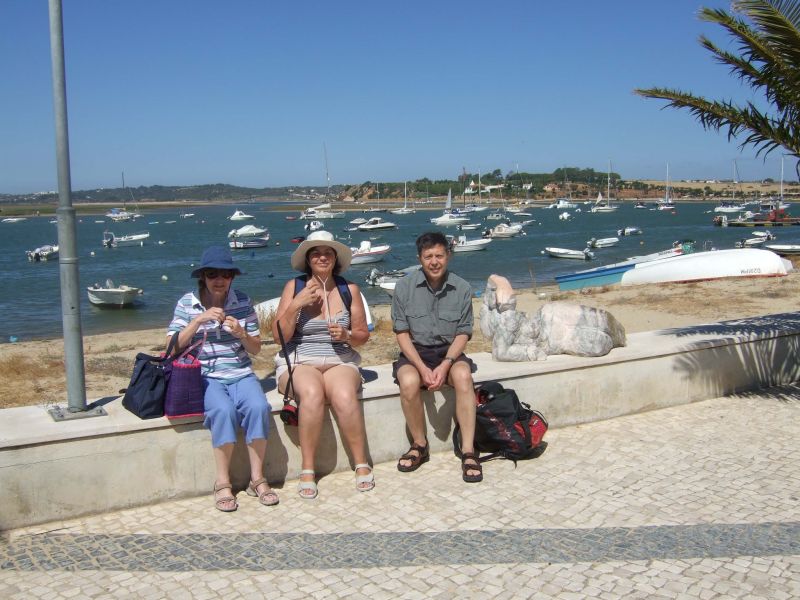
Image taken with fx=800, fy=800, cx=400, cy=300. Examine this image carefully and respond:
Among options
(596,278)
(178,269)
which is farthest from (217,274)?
(178,269)

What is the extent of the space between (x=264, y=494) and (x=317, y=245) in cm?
161

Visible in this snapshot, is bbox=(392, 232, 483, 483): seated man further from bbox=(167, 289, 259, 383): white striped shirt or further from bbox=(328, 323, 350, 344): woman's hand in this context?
bbox=(167, 289, 259, 383): white striped shirt

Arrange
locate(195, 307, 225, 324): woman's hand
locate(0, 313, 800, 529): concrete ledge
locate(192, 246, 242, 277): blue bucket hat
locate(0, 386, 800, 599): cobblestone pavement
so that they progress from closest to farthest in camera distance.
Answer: locate(0, 386, 800, 599): cobblestone pavement → locate(0, 313, 800, 529): concrete ledge → locate(195, 307, 225, 324): woman's hand → locate(192, 246, 242, 277): blue bucket hat

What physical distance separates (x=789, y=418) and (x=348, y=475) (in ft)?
11.5

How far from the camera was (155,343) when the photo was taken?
15164mm

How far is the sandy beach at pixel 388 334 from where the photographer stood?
28.8 feet

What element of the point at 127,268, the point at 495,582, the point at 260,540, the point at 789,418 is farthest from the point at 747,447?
the point at 127,268

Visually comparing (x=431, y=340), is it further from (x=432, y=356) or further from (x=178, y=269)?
(x=178, y=269)

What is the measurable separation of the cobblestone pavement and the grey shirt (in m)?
0.86

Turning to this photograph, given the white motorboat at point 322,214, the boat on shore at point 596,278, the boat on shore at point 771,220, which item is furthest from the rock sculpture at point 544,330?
the white motorboat at point 322,214

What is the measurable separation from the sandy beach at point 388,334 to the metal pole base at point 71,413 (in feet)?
2.22

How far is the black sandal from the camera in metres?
4.99

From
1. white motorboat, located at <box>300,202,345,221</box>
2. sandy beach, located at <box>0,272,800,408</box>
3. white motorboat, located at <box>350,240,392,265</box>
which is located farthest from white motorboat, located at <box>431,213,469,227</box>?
sandy beach, located at <box>0,272,800,408</box>

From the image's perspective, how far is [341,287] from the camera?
5.35 meters
